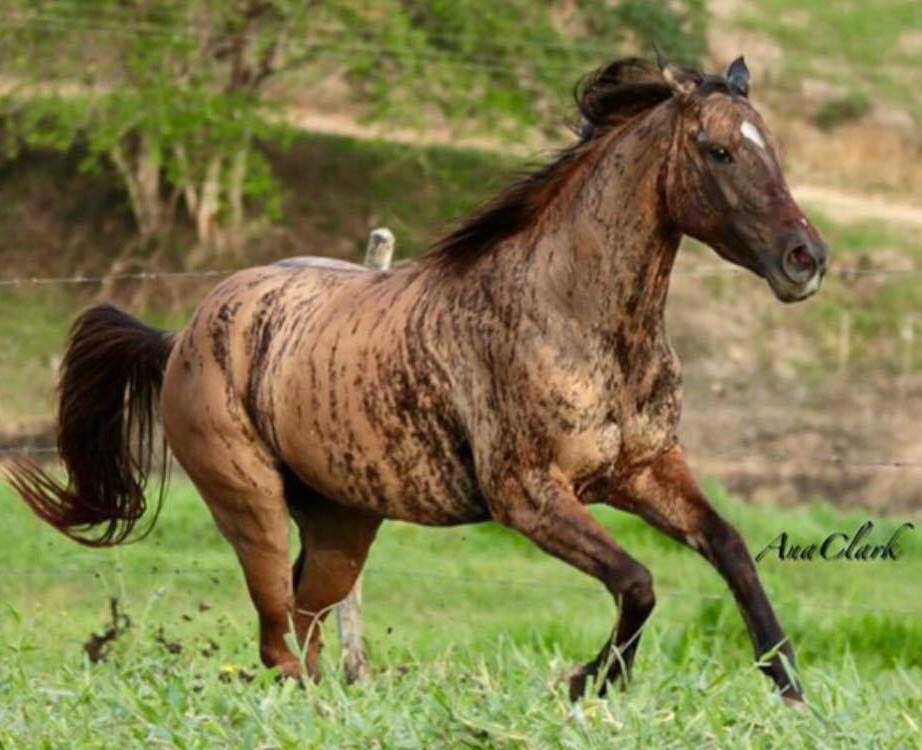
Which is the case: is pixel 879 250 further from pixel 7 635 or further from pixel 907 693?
pixel 907 693

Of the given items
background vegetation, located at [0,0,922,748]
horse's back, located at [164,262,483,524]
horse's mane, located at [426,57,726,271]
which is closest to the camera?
horse's mane, located at [426,57,726,271]

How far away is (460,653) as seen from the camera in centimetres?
736

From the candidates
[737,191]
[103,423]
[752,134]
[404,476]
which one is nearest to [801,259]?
[737,191]

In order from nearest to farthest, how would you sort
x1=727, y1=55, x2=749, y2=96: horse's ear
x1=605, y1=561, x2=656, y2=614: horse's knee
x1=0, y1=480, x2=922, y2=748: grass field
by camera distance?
x1=0, y1=480, x2=922, y2=748: grass field, x1=605, y1=561, x2=656, y2=614: horse's knee, x1=727, y1=55, x2=749, y2=96: horse's ear

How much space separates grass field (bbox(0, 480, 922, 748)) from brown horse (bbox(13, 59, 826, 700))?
12.5 inches

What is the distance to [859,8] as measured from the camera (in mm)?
29469

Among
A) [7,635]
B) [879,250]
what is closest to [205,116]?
[879,250]

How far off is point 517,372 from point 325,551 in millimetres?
1306

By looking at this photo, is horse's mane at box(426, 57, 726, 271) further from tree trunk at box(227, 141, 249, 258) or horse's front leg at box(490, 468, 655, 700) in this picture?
tree trunk at box(227, 141, 249, 258)

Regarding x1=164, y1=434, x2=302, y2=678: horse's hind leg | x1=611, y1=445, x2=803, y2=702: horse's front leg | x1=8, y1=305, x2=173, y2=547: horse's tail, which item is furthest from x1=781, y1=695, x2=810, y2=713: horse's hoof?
x1=8, y1=305, x2=173, y2=547: horse's tail

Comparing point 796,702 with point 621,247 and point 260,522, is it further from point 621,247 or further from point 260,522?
point 260,522

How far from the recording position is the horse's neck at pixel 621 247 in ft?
21.6

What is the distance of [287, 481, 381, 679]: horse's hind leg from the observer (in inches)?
303
